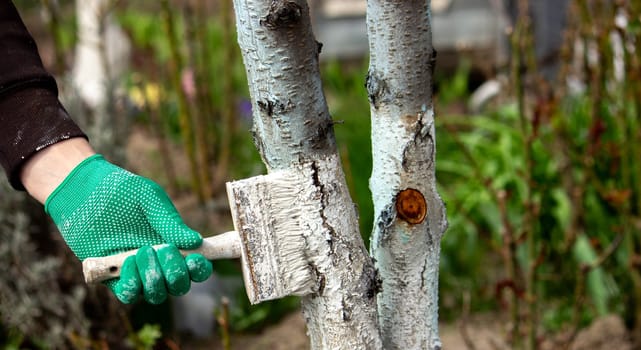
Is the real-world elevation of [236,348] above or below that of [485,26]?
below

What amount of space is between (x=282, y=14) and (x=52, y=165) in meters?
0.52

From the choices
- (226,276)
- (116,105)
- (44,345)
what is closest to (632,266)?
(226,276)

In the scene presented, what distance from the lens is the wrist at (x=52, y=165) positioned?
1354 millimetres

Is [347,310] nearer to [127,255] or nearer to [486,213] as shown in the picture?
[127,255]

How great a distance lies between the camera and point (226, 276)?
9.84 feet

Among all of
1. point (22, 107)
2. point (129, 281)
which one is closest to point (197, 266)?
point (129, 281)

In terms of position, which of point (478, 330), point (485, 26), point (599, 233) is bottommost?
point (478, 330)

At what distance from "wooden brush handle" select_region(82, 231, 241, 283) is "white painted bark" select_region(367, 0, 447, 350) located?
25cm

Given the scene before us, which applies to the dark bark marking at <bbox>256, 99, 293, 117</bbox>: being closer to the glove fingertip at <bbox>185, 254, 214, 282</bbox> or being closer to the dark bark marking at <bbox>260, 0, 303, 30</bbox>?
the dark bark marking at <bbox>260, 0, 303, 30</bbox>

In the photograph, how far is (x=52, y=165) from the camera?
4.46ft

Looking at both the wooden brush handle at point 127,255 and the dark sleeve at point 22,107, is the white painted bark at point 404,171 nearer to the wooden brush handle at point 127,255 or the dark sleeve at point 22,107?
the wooden brush handle at point 127,255

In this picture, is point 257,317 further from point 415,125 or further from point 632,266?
point 415,125

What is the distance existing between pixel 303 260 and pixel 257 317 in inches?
63.2

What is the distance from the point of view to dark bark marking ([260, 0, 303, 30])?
3.70ft
